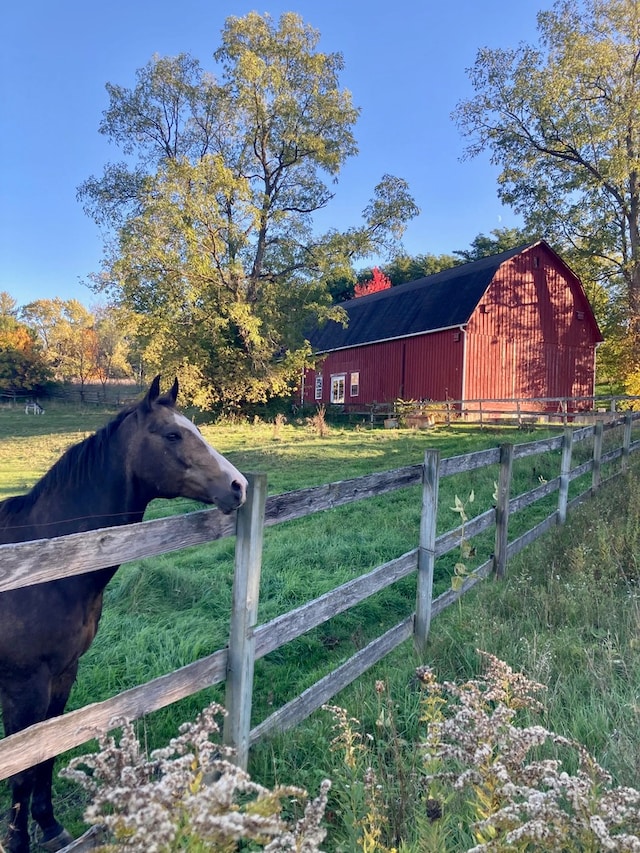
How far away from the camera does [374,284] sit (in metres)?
51.0

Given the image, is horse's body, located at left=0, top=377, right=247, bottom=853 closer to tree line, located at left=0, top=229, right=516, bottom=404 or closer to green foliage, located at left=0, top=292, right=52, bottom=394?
tree line, located at left=0, top=229, right=516, bottom=404

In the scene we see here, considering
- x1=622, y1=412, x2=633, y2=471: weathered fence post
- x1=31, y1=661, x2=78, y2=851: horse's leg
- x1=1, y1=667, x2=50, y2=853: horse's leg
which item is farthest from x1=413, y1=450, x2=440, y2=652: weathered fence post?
x1=622, y1=412, x2=633, y2=471: weathered fence post

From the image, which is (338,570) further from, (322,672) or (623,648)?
(623,648)

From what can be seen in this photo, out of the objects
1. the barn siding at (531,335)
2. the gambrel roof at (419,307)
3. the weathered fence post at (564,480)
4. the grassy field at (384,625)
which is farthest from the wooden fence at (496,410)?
the grassy field at (384,625)

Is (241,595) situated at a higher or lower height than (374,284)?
lower

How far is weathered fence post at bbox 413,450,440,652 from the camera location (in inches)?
147

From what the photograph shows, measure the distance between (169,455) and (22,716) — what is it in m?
1.29

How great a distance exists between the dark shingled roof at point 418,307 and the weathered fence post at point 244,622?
19860mm

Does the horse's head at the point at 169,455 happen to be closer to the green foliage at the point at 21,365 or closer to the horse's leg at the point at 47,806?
the horse's leg at the point at 47,806

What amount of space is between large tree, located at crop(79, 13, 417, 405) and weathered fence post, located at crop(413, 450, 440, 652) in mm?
18493

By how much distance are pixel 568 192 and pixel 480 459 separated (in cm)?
2435

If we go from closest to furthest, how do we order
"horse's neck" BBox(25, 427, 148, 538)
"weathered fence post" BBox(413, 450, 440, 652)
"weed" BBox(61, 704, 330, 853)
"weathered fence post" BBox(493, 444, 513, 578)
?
"weed" BBox(61, 704, 330, 853), "horse's neck" BBox(25, 427, 148, 538), "weathered fence post" BBox(413, 450, 440, 652), "weathered fence post" BBox(493, 444, 513, 578)

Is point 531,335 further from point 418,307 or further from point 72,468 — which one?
point 72,468

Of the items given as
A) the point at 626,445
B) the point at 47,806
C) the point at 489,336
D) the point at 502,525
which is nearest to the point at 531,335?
the point at 489,336
